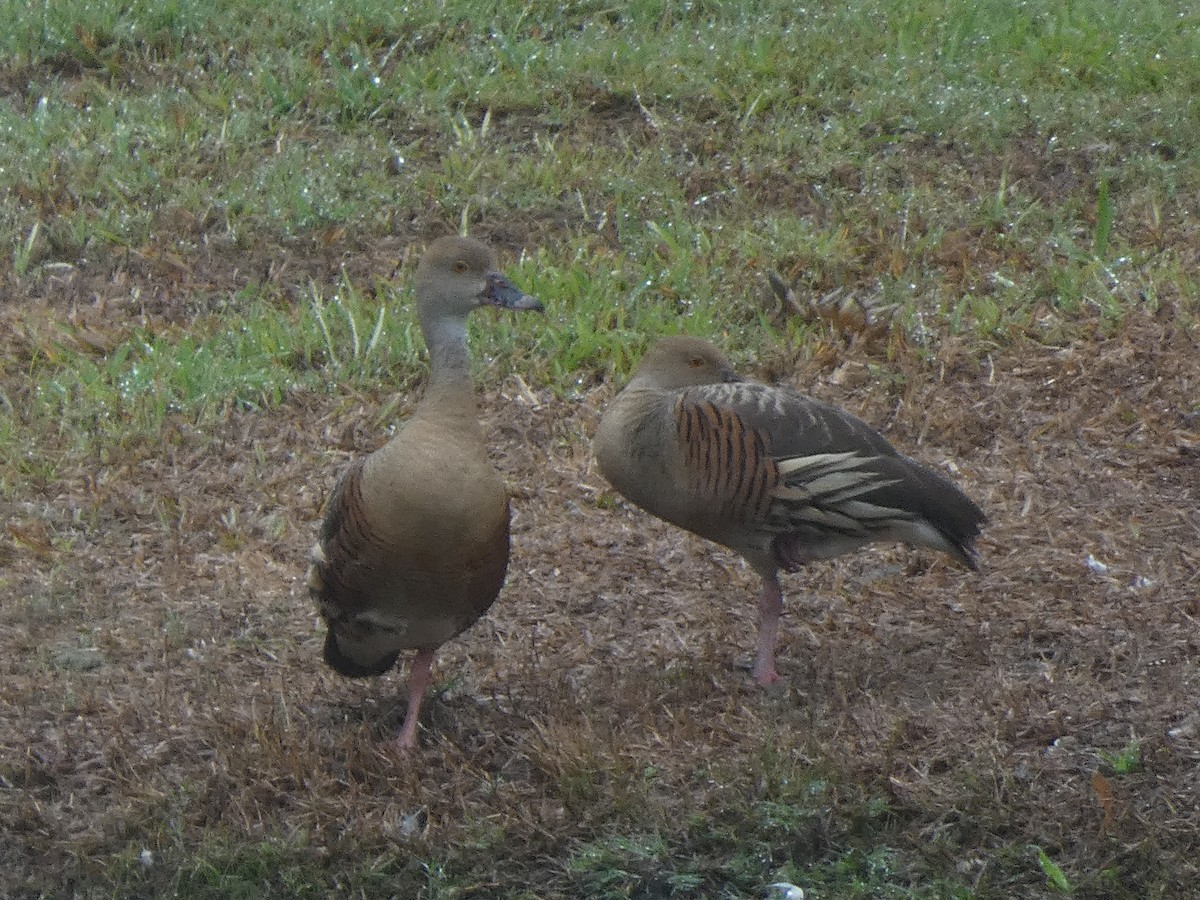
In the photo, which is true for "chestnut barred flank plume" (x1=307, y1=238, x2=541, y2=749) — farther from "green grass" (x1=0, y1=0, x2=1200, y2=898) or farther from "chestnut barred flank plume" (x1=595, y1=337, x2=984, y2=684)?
"green grass" (x1=0, y1=0, x2=1200, y2=898)

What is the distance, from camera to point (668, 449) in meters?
4.68

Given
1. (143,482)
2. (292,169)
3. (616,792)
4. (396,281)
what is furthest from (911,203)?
(616,792)

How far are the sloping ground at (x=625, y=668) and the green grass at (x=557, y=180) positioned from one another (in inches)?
10.3

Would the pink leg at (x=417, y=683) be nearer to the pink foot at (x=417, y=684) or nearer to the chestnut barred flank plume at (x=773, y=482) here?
the pink foot at (x=417, y=684)

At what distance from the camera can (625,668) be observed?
4754 mm

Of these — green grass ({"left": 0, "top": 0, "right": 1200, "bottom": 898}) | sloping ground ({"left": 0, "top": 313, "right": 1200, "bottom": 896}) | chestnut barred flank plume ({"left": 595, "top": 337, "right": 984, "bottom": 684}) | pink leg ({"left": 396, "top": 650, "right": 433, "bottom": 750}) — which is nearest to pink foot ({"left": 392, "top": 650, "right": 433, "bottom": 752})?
pink leg ({"left": 396, "top": 650, "right": 433, "bottom": 750})

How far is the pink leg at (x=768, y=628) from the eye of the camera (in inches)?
183

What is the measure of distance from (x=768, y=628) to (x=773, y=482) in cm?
43

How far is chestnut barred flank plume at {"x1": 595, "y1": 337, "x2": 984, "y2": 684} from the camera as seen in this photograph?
4578 millimetres

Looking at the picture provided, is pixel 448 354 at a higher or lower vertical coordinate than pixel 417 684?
higher

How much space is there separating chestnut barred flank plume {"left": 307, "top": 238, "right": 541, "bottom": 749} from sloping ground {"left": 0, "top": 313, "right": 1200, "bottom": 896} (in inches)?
13.6

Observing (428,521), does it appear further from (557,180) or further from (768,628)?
(557,180)

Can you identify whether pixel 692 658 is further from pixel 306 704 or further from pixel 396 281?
pixel 396 281

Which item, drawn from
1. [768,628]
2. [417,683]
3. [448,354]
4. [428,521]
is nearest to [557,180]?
[448,354]
